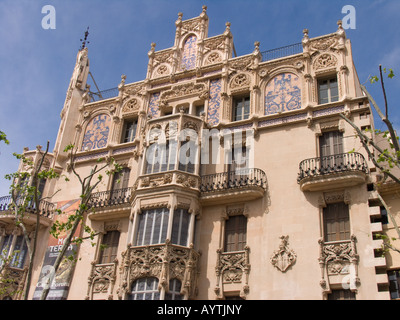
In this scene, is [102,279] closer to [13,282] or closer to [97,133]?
[13,282]

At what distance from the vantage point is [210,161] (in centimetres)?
2505

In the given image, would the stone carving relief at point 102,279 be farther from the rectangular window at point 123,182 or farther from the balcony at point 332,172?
the balcony at point 332,172

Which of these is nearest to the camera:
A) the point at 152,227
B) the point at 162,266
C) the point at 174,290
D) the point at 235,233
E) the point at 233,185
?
the point at 174,290

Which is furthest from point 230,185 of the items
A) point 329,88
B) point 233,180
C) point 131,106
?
point 131,106

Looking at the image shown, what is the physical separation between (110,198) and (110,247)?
2.66 m

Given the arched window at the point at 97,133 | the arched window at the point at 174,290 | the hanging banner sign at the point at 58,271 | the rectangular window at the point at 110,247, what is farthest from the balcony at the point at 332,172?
the arched window at the point at 97,133

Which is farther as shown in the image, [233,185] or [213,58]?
[213,58]

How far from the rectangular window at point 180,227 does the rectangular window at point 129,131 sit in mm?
7252

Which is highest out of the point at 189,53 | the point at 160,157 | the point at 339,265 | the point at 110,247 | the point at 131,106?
the point at 189,53

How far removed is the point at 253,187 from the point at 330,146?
408 centimetres

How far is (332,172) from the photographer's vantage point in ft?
70.0

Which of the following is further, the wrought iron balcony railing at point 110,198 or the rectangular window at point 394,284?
the wrought iron balcony railing at point 110,198

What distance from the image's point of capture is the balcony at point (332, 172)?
2101 centimetres
